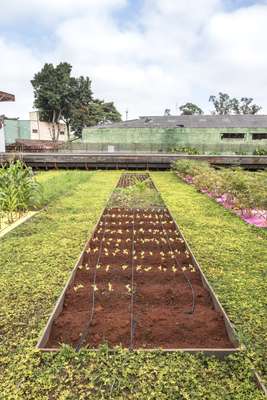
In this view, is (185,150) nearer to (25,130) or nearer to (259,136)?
(259,136)

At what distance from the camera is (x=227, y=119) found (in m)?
35.3

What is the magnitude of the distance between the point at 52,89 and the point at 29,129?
9.83m

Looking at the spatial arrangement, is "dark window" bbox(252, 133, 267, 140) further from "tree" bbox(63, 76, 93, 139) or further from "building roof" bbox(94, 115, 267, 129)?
"tree" bbox(63, 76, 93, 139)

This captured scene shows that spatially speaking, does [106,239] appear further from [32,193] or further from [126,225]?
[32,193]

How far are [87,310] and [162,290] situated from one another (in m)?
0.90

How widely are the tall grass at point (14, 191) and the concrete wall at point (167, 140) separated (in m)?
25.3

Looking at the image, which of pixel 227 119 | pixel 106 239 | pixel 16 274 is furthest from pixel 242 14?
pixel 227 119

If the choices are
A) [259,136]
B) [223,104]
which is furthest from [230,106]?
[259,136]

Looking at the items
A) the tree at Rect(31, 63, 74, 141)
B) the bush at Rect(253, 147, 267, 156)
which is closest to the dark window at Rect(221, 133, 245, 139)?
the bush at Rect(253, 147, 267, 156)

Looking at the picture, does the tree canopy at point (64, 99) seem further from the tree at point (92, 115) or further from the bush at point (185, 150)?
the bush at point (185, 150)

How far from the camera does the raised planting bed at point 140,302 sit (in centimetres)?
274

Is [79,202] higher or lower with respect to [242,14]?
lower

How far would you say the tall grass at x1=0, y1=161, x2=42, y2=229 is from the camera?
6891 mm

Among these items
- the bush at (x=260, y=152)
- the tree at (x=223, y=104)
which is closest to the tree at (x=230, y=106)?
the tree at (x=223, y=104)
